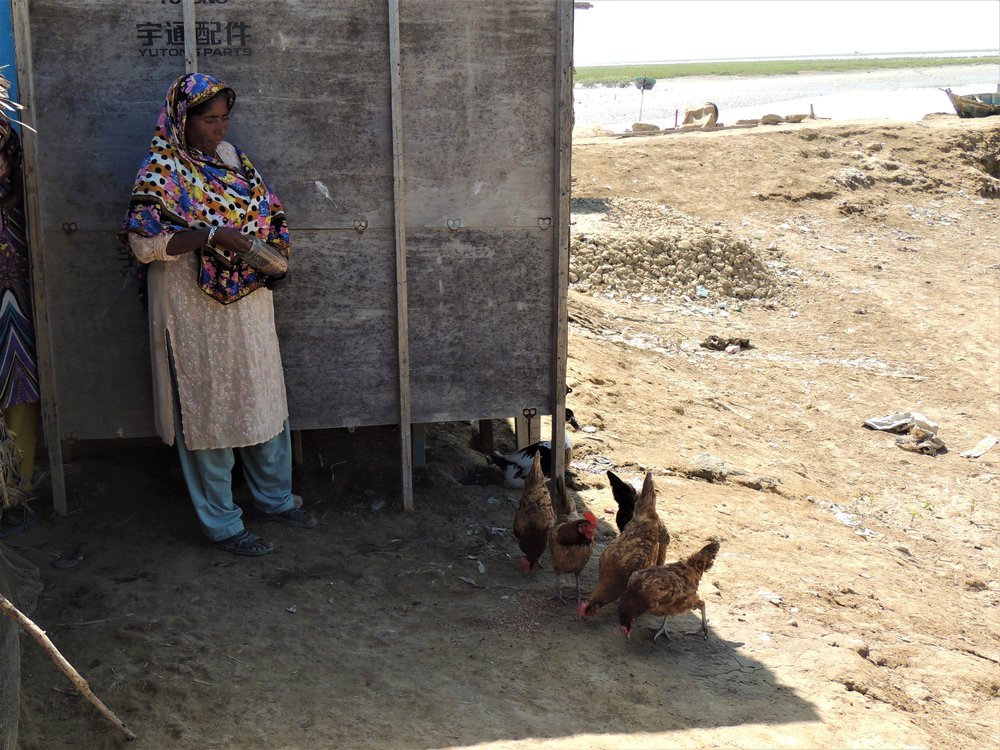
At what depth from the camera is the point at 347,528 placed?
5309mm

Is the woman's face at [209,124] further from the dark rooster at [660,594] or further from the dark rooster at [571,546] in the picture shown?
the dark rooster at [660,594]

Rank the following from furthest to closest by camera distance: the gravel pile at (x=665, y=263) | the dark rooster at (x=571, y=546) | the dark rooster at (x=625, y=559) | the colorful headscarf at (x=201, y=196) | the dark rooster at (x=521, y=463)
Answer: the gravel pile at (x=665, y=263) → the dark rooster at (x=521, y=463) → the dark rooster at (x=571, y=546) → the dark rooster at (x=625, y=559) → the colorful headscarf at (x=201, y=196)

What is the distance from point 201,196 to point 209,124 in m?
0.32

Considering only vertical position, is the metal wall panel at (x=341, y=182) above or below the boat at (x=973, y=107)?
below

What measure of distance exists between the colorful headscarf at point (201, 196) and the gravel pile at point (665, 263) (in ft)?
27.0

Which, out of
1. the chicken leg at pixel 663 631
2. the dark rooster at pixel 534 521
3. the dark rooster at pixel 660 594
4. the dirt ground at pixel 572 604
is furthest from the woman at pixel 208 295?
the chicken leg at pixel 663 631

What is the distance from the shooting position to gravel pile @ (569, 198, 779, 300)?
42.5 ft

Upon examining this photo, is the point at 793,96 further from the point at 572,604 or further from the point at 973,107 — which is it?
the point at 572,604

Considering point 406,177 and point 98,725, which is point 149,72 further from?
point 98,725

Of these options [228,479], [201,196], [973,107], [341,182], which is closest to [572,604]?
[228,479]

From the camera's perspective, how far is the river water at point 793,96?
127 feet

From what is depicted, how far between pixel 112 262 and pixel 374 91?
1.57m

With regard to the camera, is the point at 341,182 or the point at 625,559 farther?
the point at 341,182

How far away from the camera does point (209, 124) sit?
4410mm
